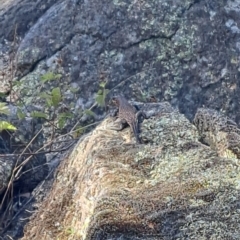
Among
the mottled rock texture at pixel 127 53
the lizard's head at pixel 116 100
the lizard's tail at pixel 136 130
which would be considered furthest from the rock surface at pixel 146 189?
the mottled rock texture at pixel 127 53

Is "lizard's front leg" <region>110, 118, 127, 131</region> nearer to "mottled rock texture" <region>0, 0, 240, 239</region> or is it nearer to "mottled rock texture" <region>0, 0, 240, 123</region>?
"mottled rock texture" <region>0, 0, 240, 239</region>

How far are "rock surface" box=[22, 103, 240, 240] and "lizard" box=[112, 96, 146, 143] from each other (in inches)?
1.9

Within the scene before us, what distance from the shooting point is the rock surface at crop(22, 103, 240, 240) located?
9.04ft

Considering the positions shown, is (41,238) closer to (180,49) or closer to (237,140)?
(237,140)

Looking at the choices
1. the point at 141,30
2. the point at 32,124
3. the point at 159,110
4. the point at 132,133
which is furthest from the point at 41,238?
the point at 141,30

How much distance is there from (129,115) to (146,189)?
4.14ft

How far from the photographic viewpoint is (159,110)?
4.31 m

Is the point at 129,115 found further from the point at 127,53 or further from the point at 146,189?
the point at 127,53

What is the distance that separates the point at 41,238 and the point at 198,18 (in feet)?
10.5

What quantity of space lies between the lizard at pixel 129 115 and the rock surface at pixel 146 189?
48mm

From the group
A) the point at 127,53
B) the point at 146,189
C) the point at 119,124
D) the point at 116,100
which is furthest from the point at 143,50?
the point at 146,189

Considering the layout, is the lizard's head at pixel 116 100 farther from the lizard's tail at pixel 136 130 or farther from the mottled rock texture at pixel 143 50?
the lizard's tail at pixel 136 130

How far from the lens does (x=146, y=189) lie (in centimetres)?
310

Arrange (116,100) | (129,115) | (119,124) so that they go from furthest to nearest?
(116,100)
(119,124)
(129,115)
